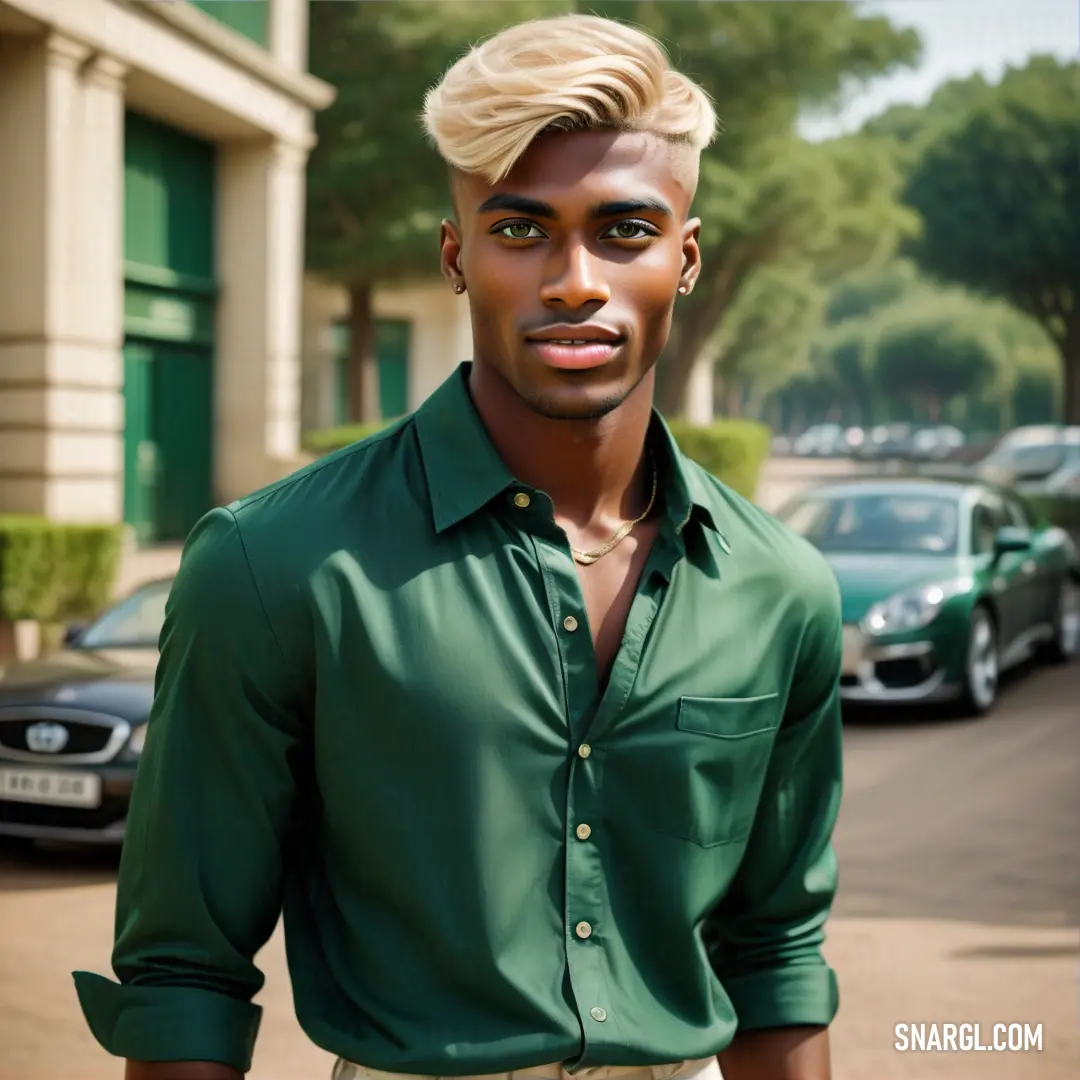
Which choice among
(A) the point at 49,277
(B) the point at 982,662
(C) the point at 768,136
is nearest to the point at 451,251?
(B) the point at 982,662

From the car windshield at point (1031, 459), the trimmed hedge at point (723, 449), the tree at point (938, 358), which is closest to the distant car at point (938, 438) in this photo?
the tree at point (938, 358)

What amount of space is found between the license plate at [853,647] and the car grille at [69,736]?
4.65m

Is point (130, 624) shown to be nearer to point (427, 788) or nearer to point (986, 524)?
point (986, 524)

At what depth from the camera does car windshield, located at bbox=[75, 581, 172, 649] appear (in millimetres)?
8344

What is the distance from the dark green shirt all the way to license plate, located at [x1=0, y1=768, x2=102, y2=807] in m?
5.47

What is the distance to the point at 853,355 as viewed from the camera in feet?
376

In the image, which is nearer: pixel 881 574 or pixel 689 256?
pixel 689 256

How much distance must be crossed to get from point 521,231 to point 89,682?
6067 mm

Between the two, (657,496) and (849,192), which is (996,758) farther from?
(849,192)

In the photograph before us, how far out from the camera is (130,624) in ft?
28.1

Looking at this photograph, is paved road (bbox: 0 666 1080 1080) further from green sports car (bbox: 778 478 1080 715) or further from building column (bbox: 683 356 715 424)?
building column (bbox: 683 356 715 424)

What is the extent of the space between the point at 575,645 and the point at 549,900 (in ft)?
0.91

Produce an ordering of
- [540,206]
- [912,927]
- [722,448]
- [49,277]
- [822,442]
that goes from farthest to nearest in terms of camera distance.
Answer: [822,442] < [722,448] < [49,277] < [912,927] < [540,206]

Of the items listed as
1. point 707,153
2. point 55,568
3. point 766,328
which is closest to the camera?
point 55,568
